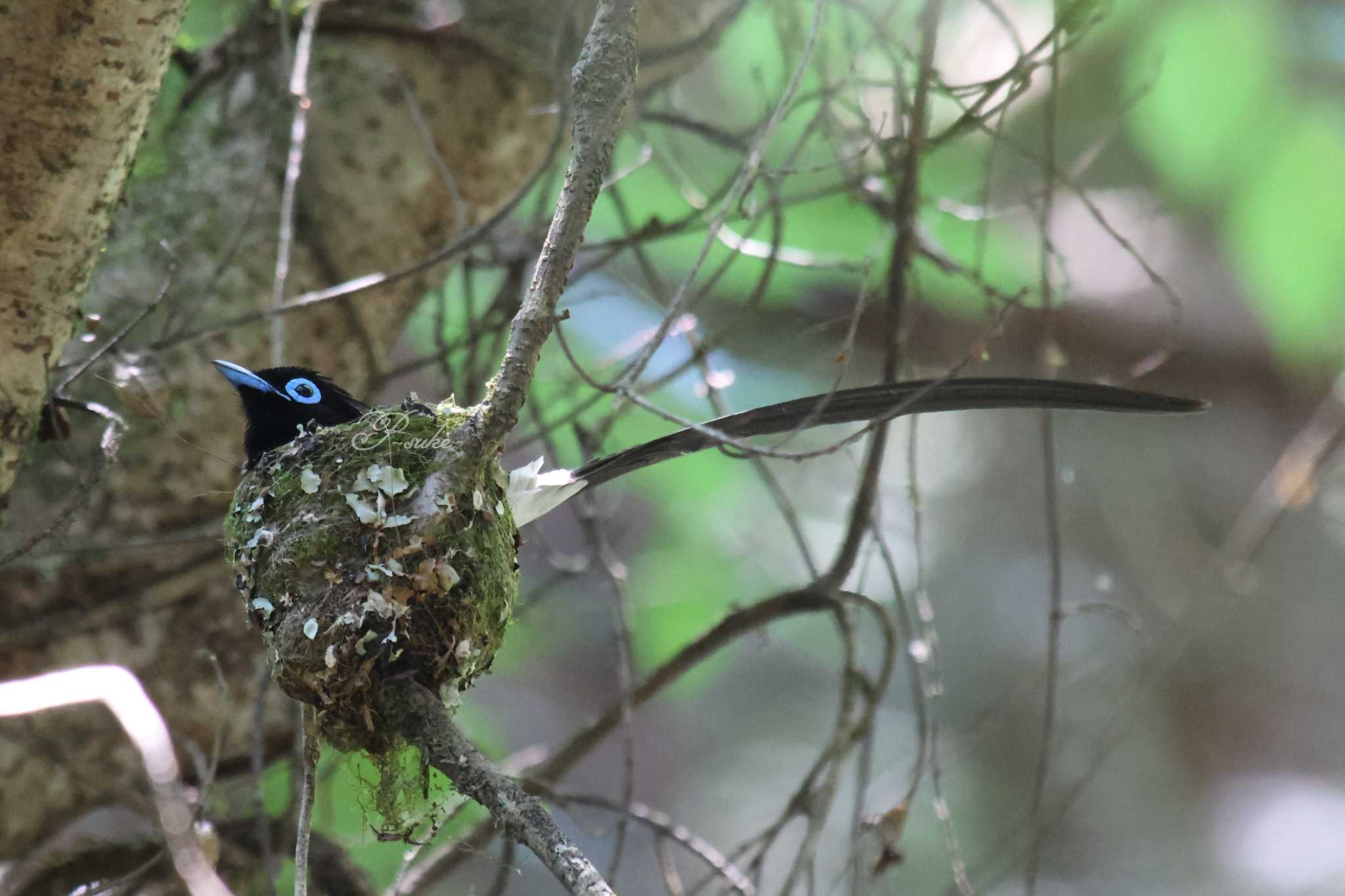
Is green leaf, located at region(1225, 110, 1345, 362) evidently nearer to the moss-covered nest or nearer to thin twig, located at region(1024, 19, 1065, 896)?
thin twig, located at region(1024, 19, 1065, 896)

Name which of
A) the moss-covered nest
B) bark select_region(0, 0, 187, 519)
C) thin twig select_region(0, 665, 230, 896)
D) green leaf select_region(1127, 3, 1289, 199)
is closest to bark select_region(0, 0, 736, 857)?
bark select_region(0, 0, 187, 519)

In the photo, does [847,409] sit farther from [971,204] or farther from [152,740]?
[971,204]

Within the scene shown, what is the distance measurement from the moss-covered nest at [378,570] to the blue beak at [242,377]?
0.65 m

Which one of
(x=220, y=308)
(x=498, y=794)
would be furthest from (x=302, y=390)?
(x=498, y=794)

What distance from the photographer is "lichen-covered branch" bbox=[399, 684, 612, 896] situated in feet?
4.59

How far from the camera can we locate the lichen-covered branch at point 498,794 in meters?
1.40

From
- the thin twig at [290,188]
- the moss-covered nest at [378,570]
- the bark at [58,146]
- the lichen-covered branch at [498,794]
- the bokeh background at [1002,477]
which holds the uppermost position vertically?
the bokeh background at [1002,477]

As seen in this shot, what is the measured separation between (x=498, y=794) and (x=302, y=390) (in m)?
1.74

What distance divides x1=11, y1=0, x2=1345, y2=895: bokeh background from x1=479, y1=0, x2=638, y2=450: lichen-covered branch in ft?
4.55

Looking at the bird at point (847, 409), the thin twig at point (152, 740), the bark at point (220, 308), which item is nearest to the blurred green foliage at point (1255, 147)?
the bark at point (220, 308)

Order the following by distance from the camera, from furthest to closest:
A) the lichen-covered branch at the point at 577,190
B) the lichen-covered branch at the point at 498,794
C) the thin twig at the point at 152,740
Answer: the lichen-covered branch at the point at 577,190 < the thin twig at the point at 152,740 < the lichen-covered branch at the point at 498,794

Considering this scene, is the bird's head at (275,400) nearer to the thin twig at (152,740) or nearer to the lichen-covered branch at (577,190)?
the thin twig at (152,740)

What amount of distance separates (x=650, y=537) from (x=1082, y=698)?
344cm

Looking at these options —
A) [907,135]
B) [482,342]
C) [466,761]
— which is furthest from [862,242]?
[466,761]
